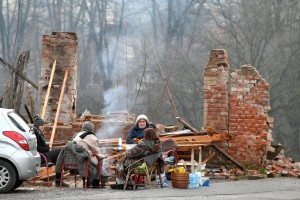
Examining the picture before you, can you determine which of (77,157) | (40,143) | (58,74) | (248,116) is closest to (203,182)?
(77,157)

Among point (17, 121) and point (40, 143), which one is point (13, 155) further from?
point (40, 143)

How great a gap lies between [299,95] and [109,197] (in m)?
25.4

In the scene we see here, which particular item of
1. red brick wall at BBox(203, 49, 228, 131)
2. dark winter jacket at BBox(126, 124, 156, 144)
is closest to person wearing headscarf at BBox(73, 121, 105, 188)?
dark winter jacket at BBox(126, 124, 156, 144)

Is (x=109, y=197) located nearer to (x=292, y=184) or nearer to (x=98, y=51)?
(x=292, y=184)

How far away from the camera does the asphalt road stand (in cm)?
1351

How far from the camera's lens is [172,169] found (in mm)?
16094

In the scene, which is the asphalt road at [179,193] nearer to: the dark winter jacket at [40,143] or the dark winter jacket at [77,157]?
→ the dark winter jacket at [77,157]

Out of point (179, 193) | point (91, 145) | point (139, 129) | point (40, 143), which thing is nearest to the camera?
point (179, 193)

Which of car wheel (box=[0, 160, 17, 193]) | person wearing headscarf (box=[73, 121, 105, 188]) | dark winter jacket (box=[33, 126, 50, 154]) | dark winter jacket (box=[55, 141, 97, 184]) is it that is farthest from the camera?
dark winter jacket (box=[33, 126, 50, 154])

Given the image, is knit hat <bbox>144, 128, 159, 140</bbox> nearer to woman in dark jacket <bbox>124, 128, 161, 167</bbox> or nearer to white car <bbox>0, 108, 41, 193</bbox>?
woman in dark jacket <bbox>124, 128, 161, 167</bbox>

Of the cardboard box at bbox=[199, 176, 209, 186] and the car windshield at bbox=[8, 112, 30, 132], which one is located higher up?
the car windshield at bbox=[8, 112, 30, 132]

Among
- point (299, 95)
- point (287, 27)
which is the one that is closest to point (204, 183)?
point (299, 95)

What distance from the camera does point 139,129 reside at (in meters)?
17.6

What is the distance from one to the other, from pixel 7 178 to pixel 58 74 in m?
7.53
